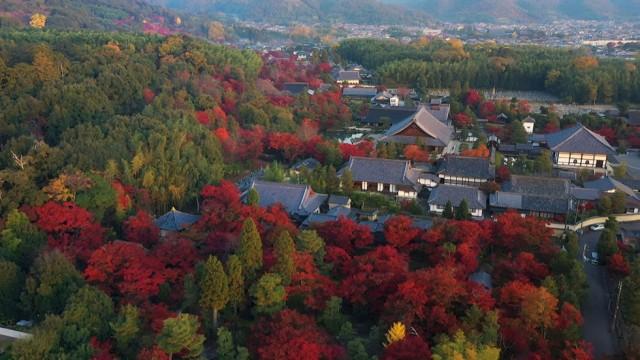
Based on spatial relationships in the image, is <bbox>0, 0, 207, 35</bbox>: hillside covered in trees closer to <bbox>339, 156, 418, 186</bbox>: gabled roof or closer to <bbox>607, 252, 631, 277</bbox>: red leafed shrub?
<bbox>339, 156, 418, 186</bbox>: gabled roof

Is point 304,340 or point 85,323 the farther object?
point 85,323

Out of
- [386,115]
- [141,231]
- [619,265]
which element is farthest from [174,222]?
[386,115]

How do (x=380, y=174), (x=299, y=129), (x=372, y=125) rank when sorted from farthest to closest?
(x=372, y=125) < (x=299, y=129) < (x=380, y=174)

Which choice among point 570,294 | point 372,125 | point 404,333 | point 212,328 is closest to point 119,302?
point 212,328

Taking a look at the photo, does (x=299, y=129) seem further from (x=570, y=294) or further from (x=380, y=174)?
(x=570, y=294)

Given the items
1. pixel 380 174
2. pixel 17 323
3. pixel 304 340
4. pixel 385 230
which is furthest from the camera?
pixel 380 174

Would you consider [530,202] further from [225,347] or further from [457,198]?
[225,347]
